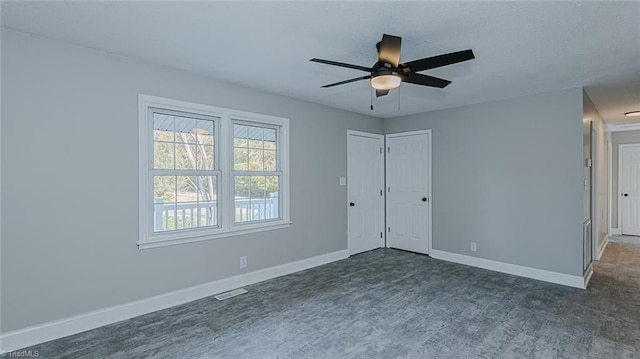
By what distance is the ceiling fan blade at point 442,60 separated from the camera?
205cm

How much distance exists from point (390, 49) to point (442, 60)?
379 mm

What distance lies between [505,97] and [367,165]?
2.32m

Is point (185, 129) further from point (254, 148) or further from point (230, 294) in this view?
point (230, 294)

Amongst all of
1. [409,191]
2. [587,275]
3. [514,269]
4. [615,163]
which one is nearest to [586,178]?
[587,275]

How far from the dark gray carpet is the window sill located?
0.66 meters

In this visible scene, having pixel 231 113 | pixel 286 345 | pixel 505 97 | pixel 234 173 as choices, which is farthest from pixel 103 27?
pixel 505 97

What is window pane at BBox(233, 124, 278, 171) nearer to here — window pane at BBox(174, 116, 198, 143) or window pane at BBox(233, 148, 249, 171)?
window pane at BBox(233, 148, 249, 171)

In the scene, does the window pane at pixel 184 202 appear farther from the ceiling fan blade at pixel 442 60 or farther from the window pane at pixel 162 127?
the ceiling fan blade at pixel 442 60

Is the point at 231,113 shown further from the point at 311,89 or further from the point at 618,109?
the point at 618,109

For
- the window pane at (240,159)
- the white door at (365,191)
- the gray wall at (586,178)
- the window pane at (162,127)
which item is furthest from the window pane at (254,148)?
the gray wall at (586,178)

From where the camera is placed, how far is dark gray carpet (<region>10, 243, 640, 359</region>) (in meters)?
2.39

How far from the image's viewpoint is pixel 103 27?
2.34 meters

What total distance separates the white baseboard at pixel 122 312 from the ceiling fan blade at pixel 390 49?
294 cm

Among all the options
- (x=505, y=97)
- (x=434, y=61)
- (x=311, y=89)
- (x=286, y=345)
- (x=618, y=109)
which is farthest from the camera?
(x=618, y=109)
